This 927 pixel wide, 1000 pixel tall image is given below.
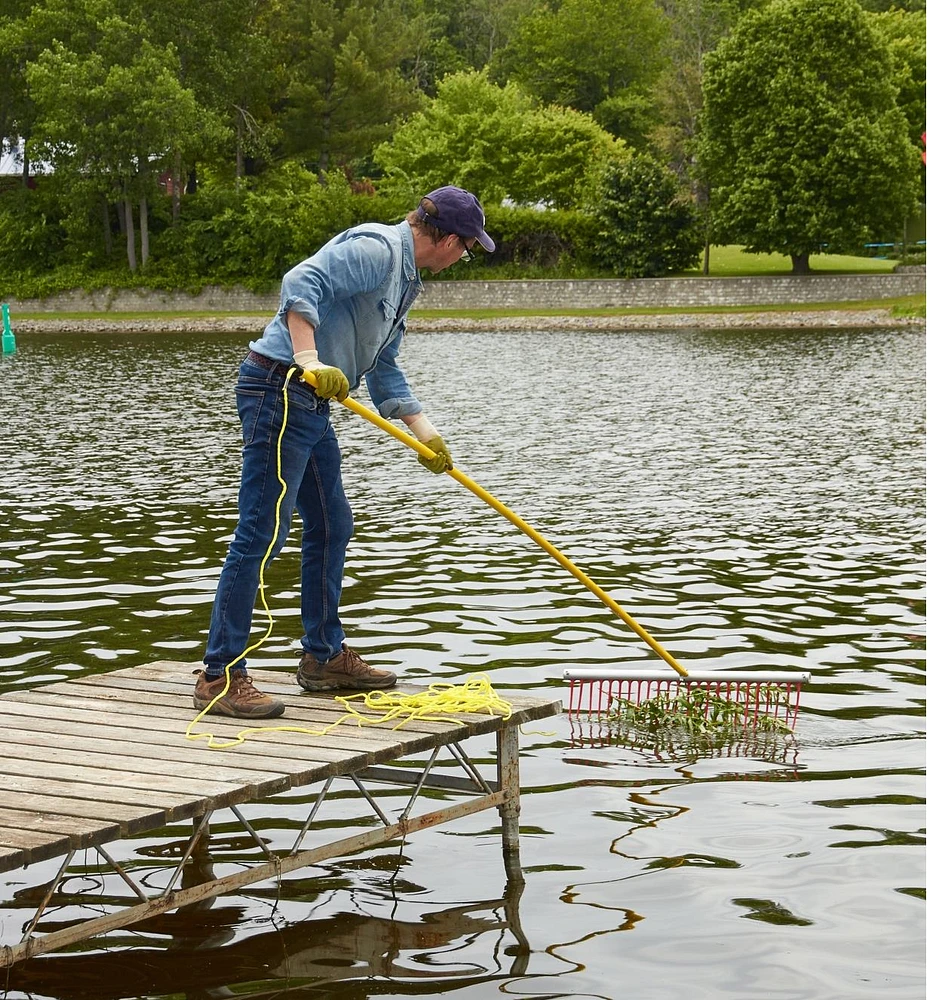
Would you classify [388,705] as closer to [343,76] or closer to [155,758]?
[155,758]

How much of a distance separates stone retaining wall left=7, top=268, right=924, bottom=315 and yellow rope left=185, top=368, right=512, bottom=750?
5412 cm

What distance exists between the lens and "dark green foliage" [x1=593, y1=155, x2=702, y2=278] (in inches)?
2547

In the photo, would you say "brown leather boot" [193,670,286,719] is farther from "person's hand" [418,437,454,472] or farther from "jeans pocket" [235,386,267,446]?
"person's hand" [418,437,454,472]

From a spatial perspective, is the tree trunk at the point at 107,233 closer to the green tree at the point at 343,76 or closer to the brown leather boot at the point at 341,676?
the green tree at the point at 343,76

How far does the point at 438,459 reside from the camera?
24.2ft

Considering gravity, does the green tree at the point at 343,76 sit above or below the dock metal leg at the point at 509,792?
above

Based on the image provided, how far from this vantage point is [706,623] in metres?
11.5

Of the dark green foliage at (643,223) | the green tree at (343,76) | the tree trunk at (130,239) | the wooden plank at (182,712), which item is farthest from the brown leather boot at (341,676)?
the green tree at (343,76)

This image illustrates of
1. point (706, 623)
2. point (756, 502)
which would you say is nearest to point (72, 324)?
point (756, 502)

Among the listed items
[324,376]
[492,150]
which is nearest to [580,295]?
[492,150]

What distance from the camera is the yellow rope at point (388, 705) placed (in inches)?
260

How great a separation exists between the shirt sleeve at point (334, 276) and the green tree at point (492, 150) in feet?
215

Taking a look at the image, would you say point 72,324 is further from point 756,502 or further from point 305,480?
point 305,480

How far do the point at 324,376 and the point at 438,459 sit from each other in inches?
44.3
